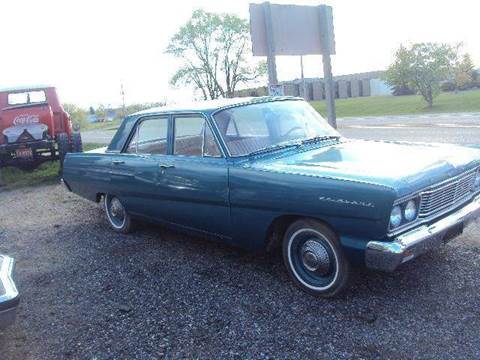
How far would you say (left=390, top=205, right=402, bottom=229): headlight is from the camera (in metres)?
3.42

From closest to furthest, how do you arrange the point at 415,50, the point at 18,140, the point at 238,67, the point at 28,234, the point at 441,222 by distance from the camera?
the point at 441,222 < the point at 28,234 < the point at 18,140 < the point at 415,50 < the point at 238,67

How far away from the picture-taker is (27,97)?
11.7 m

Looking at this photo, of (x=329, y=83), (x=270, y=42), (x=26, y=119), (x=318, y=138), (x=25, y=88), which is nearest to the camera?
(x=318, y=138)

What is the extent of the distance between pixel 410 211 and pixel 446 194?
19.6 inches

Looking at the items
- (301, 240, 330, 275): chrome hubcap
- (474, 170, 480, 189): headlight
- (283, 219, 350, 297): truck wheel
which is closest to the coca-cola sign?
(283, 219, 350, 297): truck wheel

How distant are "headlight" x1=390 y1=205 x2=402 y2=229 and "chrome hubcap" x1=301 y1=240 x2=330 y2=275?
579 millimetres

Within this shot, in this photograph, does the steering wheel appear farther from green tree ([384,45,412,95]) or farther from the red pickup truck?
green tree ([384,45,412,95])

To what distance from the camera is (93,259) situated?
17.3 feet

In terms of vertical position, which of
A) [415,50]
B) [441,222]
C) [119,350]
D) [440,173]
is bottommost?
[119,350]

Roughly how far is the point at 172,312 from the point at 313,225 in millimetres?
1266

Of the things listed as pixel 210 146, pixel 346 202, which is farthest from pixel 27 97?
pixel 346 202

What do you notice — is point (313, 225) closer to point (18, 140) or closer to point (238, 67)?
point (18, 140)

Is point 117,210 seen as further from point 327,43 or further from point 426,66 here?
point 426,66

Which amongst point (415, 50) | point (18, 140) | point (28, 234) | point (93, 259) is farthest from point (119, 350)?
Result: point (415, 50)
